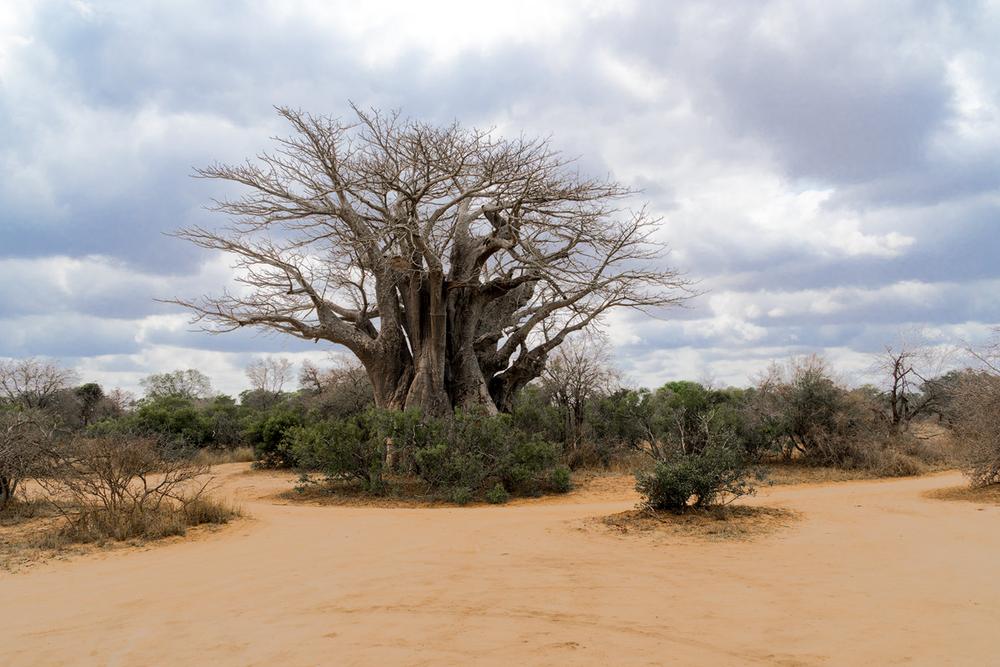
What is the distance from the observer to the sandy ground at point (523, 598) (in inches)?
170

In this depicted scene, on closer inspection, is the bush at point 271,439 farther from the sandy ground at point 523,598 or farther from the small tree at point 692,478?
the small tree at point 692,478

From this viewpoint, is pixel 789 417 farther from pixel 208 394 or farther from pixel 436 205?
pixel 208 394

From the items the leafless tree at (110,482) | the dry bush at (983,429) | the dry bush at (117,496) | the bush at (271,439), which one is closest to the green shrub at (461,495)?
the dry bush at (117,496)

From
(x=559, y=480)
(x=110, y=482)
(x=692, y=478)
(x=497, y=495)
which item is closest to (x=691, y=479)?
Answer: (x=692, y=478)

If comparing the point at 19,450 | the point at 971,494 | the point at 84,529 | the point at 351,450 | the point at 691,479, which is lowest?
the point at 971,494

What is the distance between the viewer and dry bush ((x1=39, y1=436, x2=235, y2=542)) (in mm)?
8578

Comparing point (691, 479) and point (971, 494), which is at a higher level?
point (691, 479)

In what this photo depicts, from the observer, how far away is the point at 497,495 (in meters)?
12.0

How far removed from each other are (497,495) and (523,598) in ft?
21.7

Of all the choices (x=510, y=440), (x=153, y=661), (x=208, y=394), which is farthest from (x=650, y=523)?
(x=208, y=394)

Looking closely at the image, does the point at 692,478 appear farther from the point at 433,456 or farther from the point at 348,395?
the point at 348,395

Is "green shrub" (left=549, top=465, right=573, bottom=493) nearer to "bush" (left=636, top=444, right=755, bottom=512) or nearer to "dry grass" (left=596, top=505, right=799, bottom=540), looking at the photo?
"dry grass" (left=596, top=505, right=799, bottom=540)

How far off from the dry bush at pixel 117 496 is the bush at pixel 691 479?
6126 mm

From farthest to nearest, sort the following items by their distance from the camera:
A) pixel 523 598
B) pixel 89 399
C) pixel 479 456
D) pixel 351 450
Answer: pixel 89 399, pixel 351 450, pixel 479 456, pixel 523 598
